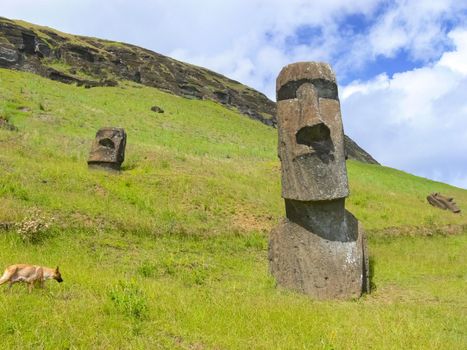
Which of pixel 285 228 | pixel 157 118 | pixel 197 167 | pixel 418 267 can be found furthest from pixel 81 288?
pixel 157 118

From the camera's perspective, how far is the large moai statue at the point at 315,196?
31.0ft

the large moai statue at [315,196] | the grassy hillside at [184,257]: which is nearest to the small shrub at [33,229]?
the grassy hillside at [184,257]

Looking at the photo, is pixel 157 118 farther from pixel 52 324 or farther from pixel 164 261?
pixel 52 324

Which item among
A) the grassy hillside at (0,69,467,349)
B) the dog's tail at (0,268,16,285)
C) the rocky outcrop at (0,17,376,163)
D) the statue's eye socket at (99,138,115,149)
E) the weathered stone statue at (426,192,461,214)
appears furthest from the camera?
the rocky outcrop at (0,17,376,163)

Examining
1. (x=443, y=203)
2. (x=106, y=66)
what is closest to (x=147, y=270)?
(x=443, y=203)

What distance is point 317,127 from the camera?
30.8 feet

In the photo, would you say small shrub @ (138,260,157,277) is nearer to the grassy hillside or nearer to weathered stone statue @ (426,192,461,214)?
the grassy hillside

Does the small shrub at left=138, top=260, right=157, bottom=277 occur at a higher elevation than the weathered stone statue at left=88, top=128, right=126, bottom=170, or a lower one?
lower

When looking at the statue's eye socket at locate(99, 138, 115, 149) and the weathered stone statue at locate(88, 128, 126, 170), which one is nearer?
the weathered stone statue at locate(88, 128, 126, 170)

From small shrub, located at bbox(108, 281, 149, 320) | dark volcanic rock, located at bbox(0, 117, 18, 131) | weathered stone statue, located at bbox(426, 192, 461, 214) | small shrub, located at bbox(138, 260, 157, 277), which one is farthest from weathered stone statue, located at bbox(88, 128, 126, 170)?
weathered stone statue, located at bbox(426, 192, 461, 214)

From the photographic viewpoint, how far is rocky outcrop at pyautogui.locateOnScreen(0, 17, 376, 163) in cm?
5191

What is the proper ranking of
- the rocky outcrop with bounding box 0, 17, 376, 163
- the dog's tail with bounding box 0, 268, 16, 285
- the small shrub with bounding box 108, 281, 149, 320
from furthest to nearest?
1. the rocky outcrop with bounding box 0, 17, 376, 163
2. the dog's tail with bounding box 0, 268, 16, 285
3. the small shrub with bounding box 108, 281, 149, 320

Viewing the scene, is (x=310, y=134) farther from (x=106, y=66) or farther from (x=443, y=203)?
(x=106, y=66)

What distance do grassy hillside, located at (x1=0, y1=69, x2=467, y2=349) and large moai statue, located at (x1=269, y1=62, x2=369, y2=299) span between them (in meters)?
0.56
